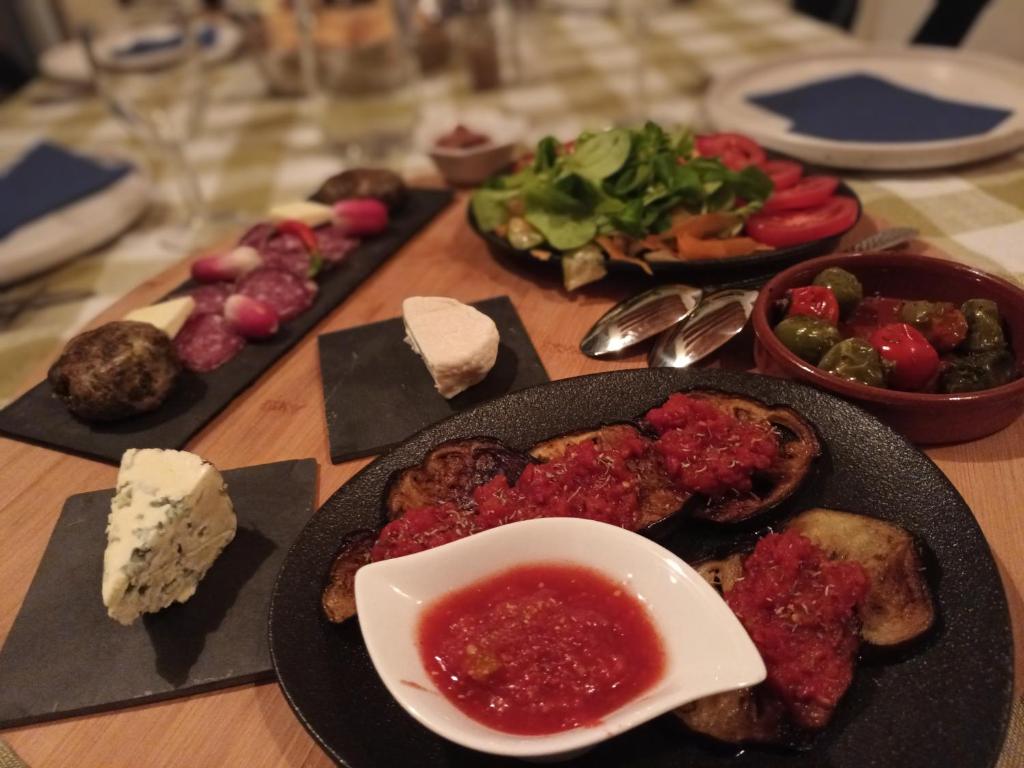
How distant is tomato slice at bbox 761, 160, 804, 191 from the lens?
2730 mm

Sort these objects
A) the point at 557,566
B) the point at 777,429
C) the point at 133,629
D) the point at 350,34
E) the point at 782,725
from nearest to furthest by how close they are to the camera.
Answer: the point at 782,725
the point at 557,566
the point at 133,629
the point at 777,429
the point at 350,34

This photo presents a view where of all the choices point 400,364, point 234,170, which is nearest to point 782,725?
point 400,364

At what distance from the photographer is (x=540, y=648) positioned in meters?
1.28

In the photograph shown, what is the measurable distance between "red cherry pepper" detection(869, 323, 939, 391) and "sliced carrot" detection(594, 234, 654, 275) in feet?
2.51

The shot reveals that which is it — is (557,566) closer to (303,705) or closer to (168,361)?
(303,705)

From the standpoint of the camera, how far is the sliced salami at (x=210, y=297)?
2.55 metres

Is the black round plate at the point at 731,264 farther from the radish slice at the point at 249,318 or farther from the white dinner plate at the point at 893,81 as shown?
the radish slice at the point at 249,318

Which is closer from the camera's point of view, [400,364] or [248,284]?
[400,364]

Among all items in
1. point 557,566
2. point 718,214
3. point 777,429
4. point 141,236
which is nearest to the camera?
point 557,566

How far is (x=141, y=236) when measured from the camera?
3.62 metres

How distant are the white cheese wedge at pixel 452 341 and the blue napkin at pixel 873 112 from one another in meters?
1.94

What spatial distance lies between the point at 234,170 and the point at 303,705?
11.3 feet

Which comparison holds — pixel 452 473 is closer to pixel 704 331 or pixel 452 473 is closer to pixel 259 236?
pixel 704 331

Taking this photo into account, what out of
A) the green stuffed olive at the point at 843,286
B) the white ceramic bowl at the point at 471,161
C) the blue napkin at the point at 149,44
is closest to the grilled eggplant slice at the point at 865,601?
the green stuffed olive at the point at 843,286
